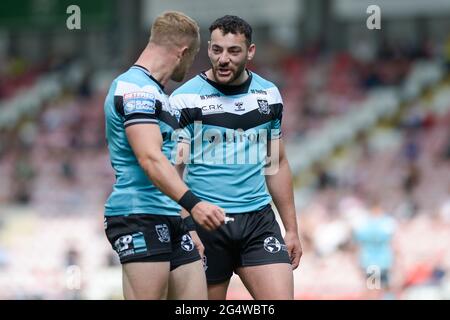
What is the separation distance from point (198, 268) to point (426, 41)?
19.8m

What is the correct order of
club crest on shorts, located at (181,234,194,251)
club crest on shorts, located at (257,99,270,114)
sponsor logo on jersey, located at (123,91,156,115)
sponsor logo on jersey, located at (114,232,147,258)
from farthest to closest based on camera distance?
club crest on shorts, located at (257,99,270,114), club crest on shorts, located at (181,234,194,251), sponsor logo on jersey, located at (114,232,147,258), sponsor logo on jersey, located at (123,91,156,115)

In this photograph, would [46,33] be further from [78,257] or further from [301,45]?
[78,257]

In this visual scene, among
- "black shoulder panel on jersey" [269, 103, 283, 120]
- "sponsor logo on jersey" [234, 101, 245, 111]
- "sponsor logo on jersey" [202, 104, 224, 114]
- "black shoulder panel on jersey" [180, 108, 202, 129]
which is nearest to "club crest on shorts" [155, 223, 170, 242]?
"black shoulder panel on jersey" [180, 108, 202, 129]

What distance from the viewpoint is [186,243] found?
6.71 meters

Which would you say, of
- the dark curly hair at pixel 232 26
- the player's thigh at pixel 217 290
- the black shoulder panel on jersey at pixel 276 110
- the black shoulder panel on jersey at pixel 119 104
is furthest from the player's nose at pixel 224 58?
the player's thigh at pixel 217 290

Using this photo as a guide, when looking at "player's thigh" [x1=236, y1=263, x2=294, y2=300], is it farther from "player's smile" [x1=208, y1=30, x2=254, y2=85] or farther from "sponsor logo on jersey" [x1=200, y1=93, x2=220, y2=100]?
"player's smile" [x1=208, y1=30, x2=254, y2=85]

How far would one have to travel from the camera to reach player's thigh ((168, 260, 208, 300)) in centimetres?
661

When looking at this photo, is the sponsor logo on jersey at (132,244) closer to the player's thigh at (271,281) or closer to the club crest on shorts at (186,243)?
the club crest on shorts at (186,243)

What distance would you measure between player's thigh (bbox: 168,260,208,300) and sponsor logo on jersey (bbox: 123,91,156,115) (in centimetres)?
98

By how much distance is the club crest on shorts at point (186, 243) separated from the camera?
669cm

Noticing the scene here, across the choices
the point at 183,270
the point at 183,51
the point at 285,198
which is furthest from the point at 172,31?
the point at 285,198

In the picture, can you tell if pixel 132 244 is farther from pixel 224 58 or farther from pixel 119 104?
pixel 224 58

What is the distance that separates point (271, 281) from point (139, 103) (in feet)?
4.98
